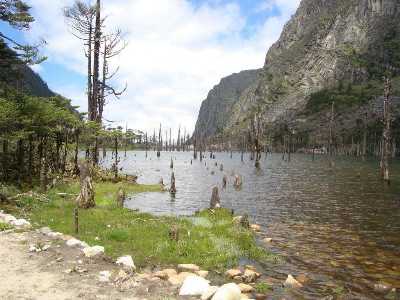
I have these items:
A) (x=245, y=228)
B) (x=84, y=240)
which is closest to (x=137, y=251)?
(x=84, y=240)

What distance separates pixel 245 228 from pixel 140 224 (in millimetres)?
5522

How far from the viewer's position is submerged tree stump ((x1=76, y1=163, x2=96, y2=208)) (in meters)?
22.2

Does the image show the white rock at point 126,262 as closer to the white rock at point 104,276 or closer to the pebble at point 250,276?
the white rock at point 104,276

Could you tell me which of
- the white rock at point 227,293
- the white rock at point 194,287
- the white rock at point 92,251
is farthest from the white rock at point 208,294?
the white rock at point 92,251

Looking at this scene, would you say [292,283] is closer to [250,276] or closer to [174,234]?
[250,276]

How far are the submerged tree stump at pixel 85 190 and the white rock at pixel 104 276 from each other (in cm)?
1103

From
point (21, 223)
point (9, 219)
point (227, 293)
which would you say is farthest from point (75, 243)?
point (227, 293)

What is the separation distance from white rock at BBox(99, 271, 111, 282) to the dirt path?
0.34 feet

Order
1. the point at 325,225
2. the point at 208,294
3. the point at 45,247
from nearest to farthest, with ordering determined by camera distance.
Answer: the point at 208,294 < the point at 45,247 < the point at 325,225

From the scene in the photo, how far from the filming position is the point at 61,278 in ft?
36.7

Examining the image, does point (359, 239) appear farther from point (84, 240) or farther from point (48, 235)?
point (48, 235)

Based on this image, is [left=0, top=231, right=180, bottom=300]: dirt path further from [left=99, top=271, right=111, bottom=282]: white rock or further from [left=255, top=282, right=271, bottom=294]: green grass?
[left=255, top=282, right=271, bottom=294]: green grass

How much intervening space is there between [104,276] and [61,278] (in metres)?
1.11

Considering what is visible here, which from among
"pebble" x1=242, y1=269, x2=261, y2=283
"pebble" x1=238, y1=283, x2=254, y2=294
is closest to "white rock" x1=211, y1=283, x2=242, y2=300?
"pebble" x1=238, y1=283, x2=254, y2=294
